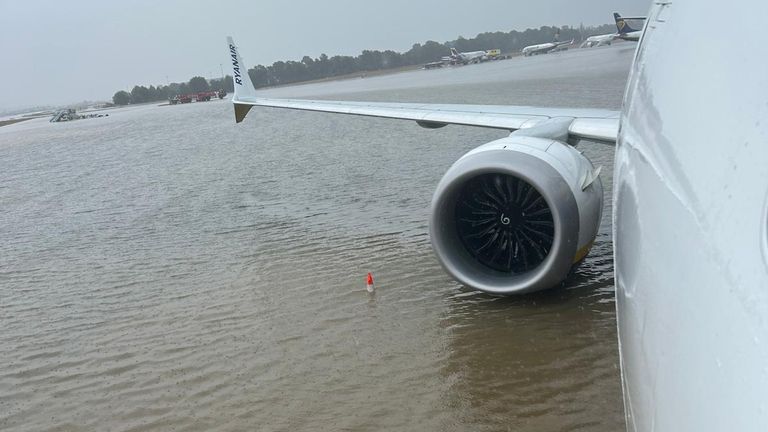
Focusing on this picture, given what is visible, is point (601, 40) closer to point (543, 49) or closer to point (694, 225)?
point (543, 49)

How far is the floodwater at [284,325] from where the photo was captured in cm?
525

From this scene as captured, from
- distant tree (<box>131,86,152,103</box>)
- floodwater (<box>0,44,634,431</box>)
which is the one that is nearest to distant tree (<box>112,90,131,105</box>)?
distant tree (<box>131,86,152,103</box>)

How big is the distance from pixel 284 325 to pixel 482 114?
3916mm

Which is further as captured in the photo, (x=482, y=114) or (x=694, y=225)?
(x=482, y=114)

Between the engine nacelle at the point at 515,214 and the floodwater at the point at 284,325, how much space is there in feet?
1.56

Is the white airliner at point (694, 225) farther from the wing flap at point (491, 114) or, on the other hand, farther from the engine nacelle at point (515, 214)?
the wing flap at point (491, 114)

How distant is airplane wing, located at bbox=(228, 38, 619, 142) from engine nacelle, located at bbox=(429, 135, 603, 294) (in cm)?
65

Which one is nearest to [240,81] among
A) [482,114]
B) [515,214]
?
[482,114]

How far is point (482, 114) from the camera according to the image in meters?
8.93

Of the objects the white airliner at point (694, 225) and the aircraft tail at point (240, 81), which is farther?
the aircraft tail at point (240, 81)

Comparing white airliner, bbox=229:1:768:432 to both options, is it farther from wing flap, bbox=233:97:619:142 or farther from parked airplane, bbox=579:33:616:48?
parked airplane, bbox=579:33:616:48

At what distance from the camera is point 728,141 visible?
69.6 inches

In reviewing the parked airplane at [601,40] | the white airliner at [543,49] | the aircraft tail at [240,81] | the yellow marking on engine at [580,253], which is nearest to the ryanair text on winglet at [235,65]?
the aircraft tail at [240,81]

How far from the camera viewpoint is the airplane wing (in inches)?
280
